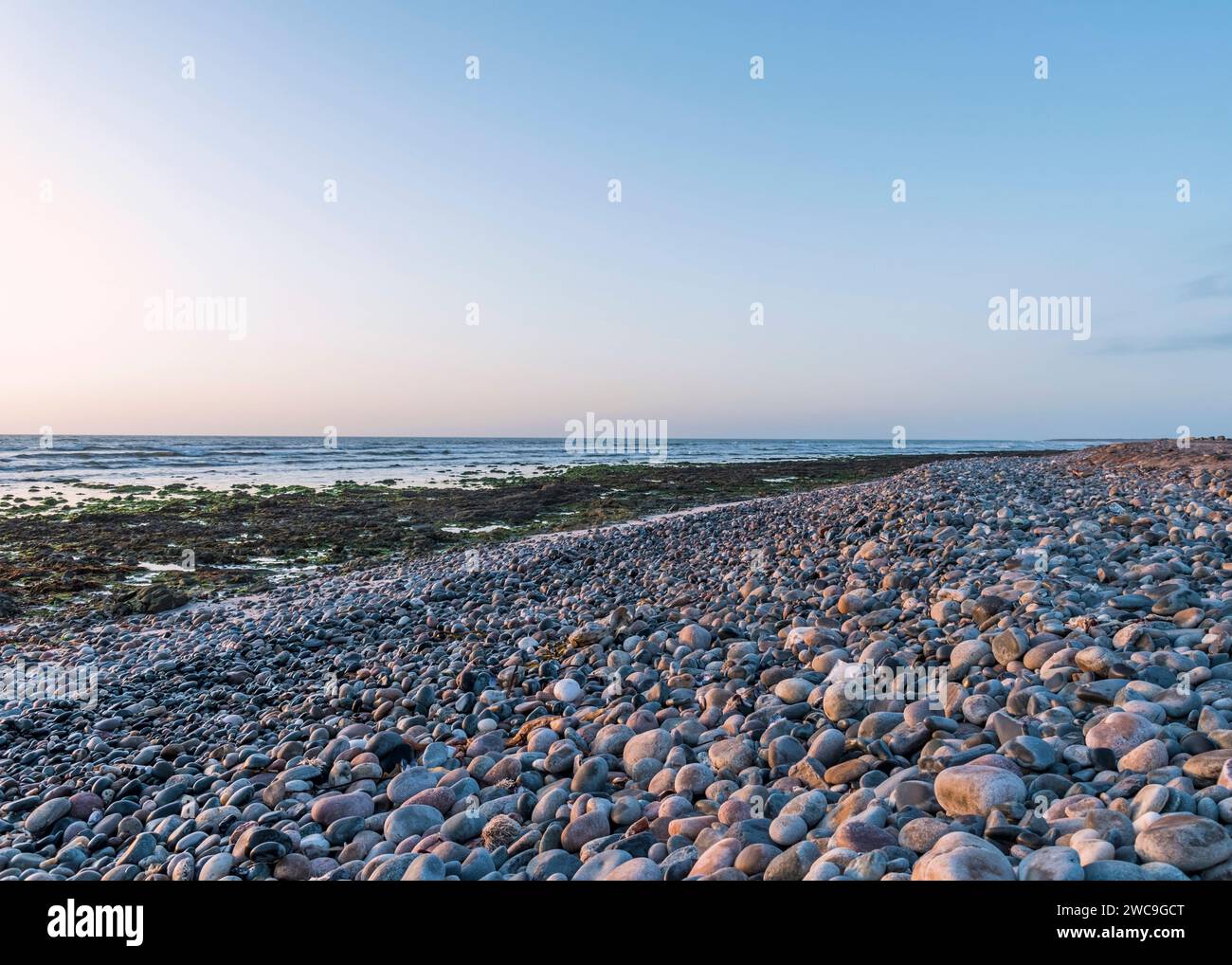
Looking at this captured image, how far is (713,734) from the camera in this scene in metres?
4.47

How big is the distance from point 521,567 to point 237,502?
63.1 feet

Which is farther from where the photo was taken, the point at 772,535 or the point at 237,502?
the point at 237,502

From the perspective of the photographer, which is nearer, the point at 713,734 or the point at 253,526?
the point at 713,734

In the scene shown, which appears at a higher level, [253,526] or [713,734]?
[713,734]

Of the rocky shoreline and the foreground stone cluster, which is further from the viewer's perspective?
the rocky shoreline

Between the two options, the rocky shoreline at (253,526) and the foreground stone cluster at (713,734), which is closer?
the foreground stone cluster at (713,734)

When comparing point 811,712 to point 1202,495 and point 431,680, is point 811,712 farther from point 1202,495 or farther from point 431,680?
point 1202,495

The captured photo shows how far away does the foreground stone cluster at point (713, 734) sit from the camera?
119 inches

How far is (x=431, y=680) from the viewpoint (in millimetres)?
6465

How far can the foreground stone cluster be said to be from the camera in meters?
3.02
